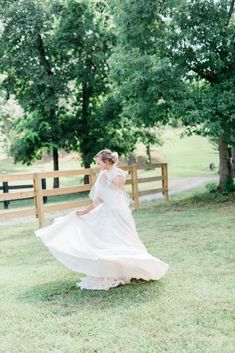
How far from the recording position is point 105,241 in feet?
21.7

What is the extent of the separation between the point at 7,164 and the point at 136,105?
42.6m

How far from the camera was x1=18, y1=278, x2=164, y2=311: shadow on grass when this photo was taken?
596 centimetres

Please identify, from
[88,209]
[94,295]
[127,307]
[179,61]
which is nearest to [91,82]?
[179,61]

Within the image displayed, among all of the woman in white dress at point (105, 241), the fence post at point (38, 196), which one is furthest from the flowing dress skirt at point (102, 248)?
the fence post at point (38, 196)

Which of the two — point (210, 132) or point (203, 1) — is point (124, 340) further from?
point (203, 1)

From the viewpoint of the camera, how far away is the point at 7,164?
56031 millimetres

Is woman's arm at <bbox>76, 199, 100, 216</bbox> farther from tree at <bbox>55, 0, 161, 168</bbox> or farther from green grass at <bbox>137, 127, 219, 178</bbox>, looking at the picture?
green grass at <bbox>137, 127, 219, 178</bbox>

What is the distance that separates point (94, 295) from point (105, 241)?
2.38ft

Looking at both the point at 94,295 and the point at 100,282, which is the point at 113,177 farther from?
the point at 94,295

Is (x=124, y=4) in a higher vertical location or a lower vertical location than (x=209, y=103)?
higher

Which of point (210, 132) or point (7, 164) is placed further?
point (7, 164)

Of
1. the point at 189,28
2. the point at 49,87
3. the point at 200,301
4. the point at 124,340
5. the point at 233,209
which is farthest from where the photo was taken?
the point at 49,87

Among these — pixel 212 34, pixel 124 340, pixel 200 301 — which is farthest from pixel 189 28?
pixel 124 340

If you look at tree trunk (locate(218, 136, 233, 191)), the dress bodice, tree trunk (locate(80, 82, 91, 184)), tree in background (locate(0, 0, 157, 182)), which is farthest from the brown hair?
tree trunk (locate(80, 82, 91, 184))
